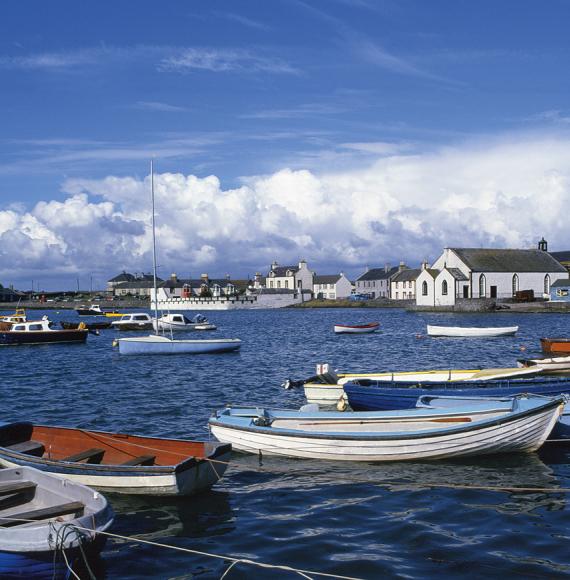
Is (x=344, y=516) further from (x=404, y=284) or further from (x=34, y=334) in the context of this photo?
(x=404, y=284)

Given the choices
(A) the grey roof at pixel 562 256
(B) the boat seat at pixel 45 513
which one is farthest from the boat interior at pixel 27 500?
→ (A) the grey roof at pixel 562 256

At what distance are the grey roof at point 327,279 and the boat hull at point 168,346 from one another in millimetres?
130115

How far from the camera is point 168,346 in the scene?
145 feet

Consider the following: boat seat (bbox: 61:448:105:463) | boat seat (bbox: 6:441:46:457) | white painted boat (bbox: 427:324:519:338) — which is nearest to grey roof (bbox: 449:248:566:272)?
white painted boat (bbox: 427:324:519:338)

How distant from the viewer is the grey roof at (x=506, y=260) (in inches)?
4348

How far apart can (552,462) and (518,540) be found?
5182 millimetres

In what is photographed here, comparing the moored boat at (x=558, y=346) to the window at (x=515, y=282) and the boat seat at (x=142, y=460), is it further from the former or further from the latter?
the window at (x=515, y=282)

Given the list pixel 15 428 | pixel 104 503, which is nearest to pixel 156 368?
pixel 15 428

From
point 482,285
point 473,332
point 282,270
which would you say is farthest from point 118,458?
Answer: point 282,270

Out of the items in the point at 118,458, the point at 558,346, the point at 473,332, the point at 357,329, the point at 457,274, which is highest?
the point at 457,274

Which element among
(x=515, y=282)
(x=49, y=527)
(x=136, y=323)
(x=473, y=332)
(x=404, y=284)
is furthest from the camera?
(x=404, y=284)

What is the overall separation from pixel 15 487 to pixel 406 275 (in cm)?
14335

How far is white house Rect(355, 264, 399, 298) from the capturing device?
159 m

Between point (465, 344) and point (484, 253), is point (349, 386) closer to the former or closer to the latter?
point (465, 344)
